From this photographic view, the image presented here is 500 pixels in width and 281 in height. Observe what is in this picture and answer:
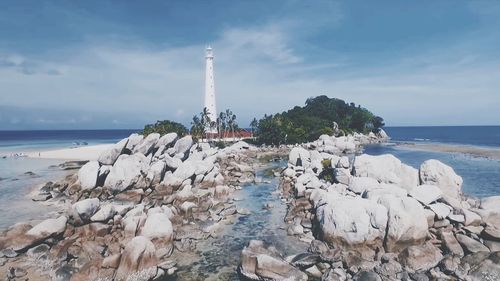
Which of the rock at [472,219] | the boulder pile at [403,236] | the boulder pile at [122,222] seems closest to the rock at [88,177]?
the boulder pile at [122,222]

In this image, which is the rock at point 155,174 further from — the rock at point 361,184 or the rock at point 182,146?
the rock at point 361,184

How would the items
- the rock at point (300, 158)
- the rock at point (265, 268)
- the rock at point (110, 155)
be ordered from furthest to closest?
the rock at point (300, 158) < the rock at point (110, 155) < the rock at point (265, 268)

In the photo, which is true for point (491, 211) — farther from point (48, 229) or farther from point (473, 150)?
point (473, 150)

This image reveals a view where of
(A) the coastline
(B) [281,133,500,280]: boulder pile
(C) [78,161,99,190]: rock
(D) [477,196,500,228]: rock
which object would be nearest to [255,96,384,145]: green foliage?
(A) the coastline

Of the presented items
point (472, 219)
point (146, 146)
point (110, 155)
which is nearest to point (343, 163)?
point (472, 219)

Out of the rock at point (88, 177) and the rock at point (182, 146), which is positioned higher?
the rock at point (182, 146)

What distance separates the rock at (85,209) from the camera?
75.6 ft

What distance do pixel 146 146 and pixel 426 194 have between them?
3201cm

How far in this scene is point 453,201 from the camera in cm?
2416

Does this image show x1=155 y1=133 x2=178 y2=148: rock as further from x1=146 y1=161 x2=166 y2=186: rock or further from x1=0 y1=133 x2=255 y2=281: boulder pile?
x1=146 y1=161 x2=166 y2=186: rock

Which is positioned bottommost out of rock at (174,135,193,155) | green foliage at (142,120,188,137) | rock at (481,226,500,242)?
rock at (481,226,500,242)

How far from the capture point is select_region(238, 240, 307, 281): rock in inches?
693

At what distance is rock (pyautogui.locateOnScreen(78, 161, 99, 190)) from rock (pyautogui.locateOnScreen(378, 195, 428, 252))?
87.5ft

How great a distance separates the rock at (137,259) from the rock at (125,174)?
17841mm
